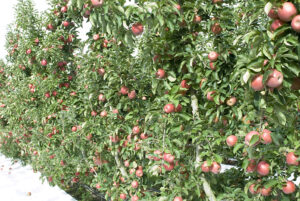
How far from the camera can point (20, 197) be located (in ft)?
16.9

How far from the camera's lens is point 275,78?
47.9 inches

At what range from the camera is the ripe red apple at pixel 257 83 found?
1.27 metres

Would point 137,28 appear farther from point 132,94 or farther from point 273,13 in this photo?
point 132,94

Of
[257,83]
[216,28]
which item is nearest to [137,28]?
[216,28]

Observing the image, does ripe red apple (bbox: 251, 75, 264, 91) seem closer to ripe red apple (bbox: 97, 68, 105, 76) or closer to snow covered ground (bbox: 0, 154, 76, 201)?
ripe red apple (bbox: 97, 68, 105, 76)

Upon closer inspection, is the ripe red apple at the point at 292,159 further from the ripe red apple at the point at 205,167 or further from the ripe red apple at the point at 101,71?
the ripe red apple at the point at 101,71

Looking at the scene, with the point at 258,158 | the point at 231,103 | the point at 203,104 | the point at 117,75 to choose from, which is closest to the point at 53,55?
the point at 117,75

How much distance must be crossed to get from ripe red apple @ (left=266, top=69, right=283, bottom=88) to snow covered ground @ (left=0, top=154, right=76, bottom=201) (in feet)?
14.5

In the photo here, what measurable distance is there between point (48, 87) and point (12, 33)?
3019 mm

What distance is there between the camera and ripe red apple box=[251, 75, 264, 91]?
1266mm

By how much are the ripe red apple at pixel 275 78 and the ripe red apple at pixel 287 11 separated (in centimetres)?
24

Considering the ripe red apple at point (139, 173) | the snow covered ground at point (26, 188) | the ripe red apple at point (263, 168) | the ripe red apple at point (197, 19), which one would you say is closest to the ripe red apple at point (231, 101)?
the ripe red apple at point (263, 168)

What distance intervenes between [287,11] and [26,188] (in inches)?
242

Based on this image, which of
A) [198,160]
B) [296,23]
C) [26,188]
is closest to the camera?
[296,23]
